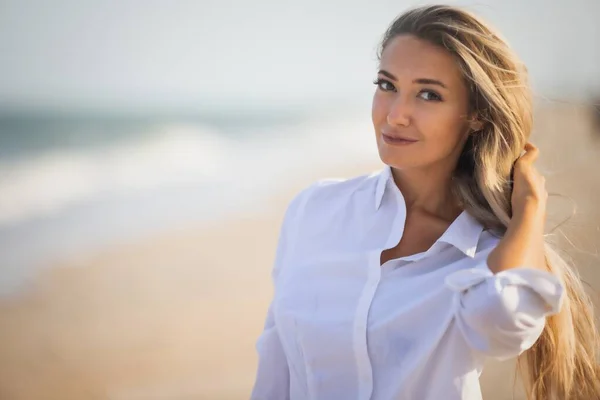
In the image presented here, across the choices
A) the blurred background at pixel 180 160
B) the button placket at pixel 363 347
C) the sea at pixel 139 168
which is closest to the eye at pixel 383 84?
the blurred background at pixel 180 160

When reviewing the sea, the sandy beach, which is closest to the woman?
the sandy beach

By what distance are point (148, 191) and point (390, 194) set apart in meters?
5.76

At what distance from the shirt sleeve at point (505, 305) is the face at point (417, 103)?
438 mm

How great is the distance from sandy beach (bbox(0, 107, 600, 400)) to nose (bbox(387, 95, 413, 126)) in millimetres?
1670

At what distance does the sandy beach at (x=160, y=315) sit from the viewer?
14.4 ft

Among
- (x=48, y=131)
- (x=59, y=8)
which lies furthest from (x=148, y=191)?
(x=59, y=8)

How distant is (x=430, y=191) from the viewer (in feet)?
7.52

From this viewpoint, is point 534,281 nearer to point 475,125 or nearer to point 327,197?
point 475,125

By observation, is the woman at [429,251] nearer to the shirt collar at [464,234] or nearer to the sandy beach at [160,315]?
the shirt collar at [464,234]

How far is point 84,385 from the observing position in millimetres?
4445

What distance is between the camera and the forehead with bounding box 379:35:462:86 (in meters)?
2.10

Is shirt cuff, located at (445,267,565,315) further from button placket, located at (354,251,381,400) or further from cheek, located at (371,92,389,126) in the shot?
cheek, located at (371,92,389,126)

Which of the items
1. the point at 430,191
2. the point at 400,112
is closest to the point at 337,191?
the point at 430,191

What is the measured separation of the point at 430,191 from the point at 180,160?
673 centimetres
